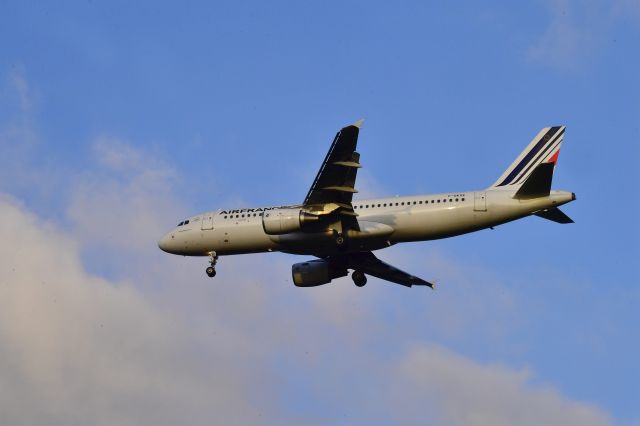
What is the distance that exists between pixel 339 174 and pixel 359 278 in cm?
1049

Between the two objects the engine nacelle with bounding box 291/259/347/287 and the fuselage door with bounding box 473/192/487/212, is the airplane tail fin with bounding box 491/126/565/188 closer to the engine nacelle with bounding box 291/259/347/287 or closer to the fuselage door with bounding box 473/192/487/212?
the fuselage door with bounding box 473/192/487/212

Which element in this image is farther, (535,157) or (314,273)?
(314,273)

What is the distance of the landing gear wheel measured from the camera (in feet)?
187

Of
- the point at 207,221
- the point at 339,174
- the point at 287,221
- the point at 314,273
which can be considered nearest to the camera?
the point at 339,174

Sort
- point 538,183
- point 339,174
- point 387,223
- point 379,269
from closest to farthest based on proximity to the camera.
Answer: point 538,183, point 339,174, point 387,223, point 379,269

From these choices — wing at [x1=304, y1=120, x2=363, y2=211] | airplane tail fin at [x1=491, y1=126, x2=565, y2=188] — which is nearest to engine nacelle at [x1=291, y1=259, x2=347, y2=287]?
wing at [x1=304, y1=120, x2=363, y2=211]

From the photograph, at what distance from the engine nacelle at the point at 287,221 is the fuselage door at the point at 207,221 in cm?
523

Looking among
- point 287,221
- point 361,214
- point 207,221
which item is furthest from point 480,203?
point 207,221

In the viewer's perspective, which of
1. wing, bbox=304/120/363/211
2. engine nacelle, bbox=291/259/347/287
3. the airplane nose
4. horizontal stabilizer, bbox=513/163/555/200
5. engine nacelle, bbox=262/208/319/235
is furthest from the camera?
engine nacelle, bbox=291/259/347/287

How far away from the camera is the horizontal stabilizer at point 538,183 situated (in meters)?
46.5

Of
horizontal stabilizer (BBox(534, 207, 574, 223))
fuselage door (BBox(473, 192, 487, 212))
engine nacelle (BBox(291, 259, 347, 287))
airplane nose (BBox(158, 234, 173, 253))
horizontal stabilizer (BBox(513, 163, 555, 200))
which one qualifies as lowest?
horizontal stabilizer (BBox(534, 207, 574, 223))

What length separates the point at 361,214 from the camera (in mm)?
51375

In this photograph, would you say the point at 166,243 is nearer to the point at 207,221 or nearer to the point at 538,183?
the point at 207,221

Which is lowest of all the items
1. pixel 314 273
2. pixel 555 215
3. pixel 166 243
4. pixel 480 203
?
pixel 555 215
